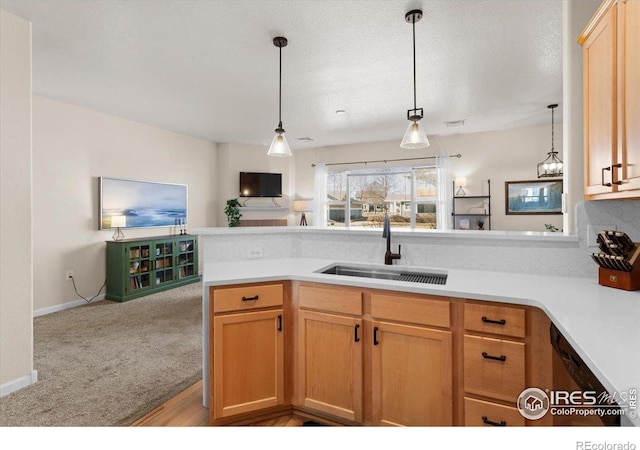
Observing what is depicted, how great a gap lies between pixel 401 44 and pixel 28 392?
3896 millimetres

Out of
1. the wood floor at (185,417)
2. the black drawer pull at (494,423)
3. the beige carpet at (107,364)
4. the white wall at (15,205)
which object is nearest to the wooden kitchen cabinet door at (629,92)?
the black drawer pull at (494,423)

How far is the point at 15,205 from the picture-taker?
237cm

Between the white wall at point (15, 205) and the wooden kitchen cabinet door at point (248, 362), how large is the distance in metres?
1.67

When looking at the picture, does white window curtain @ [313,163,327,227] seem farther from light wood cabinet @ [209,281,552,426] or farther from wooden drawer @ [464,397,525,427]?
wooden drawer @ [464,397,525,427]

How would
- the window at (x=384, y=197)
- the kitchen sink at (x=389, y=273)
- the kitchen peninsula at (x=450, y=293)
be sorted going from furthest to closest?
1. the window at (x=384, y=197)
2. the kitchen sink at (x=389, y=273)
3. the kitchen peninsula at (x=450, y=293)

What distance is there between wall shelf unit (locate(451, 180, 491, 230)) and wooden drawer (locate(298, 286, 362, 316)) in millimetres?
4611

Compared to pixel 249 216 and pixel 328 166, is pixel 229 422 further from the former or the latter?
pixel 328 166

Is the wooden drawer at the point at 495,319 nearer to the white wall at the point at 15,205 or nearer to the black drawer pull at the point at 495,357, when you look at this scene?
the black drawer pull at the point at 495,357

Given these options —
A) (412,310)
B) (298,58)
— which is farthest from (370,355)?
(298,58)

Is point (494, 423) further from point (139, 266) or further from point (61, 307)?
point (61, 307)

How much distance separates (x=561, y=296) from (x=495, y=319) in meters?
0.32

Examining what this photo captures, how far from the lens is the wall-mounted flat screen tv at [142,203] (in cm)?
466

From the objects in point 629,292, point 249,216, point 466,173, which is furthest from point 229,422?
point 466,173

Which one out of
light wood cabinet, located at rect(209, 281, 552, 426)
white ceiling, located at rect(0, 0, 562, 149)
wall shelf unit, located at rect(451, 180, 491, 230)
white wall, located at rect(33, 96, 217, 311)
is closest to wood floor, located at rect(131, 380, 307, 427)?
light wood cabinet, located at rect(209, 281, 552, 426)
